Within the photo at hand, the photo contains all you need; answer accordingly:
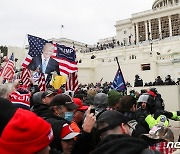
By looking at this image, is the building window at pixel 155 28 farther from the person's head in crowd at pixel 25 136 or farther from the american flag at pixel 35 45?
the person's head in crowd at pixel 25 136

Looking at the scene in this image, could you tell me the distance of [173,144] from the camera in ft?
6.93

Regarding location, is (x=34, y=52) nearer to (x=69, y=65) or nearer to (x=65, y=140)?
(x=69, y=65)

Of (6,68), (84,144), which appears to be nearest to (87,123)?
(84,144)

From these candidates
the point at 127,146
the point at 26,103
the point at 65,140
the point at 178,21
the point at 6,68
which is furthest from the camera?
the point at 178,21

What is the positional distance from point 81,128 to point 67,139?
2.12 feet

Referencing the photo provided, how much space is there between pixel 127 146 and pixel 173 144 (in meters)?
0.83

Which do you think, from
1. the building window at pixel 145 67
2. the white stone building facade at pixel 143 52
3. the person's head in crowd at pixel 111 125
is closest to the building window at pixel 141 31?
the white stone building facade at pixel 143 52

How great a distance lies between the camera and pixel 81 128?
3219mm

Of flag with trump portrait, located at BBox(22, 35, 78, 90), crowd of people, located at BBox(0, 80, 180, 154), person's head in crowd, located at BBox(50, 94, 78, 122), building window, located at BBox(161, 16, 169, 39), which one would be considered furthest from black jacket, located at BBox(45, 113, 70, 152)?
building window, located at BBox(161, 16, 169, 39)

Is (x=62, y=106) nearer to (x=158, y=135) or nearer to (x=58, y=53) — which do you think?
(x=158, y=135)

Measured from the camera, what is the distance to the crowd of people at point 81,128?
154 centimetres

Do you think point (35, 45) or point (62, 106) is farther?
point (35, 45)

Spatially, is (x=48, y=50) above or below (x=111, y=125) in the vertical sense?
above

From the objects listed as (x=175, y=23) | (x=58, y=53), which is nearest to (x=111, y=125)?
(x=58, y=53)
